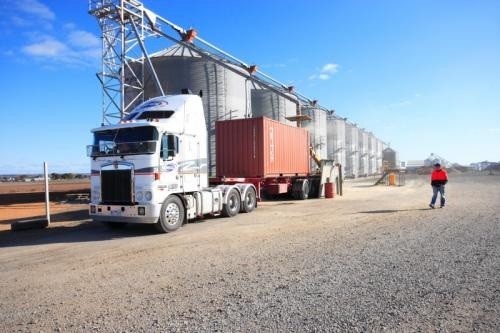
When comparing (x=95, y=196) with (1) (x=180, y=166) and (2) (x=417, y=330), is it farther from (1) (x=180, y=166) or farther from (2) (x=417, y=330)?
(2) (x=417, y=330)

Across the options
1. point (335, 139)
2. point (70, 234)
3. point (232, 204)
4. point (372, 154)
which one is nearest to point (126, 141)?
point (70, 234)

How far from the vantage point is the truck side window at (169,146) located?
1095 cm

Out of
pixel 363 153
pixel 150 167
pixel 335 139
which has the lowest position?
pixel 150 167

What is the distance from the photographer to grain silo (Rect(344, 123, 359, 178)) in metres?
64.9

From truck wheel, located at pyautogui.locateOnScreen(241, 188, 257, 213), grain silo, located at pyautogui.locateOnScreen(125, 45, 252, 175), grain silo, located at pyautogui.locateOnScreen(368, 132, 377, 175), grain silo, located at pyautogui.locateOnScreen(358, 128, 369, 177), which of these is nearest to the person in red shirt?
truck wheel, located at pyautogui.locateOnScreen(241, 188, 257, 213)

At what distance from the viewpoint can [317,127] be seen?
48.7 meters

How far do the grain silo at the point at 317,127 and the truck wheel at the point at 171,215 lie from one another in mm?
35312

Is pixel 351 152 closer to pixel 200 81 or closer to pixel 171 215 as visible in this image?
Answer: pixel 200 81

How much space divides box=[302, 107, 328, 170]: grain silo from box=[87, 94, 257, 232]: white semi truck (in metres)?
34.4

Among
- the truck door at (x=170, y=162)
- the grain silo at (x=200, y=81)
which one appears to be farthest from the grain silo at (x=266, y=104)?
the truck door at (x=170, y=162)

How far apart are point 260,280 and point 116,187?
6129 mm

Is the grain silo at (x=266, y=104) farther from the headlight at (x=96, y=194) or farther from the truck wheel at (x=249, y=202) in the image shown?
the headlight at (x=96, y=194)

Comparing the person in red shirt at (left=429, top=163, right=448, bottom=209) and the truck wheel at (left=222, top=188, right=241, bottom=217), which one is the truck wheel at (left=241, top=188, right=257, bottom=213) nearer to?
the truck wheel at (left=222, top=188, right=241, bottom=217)

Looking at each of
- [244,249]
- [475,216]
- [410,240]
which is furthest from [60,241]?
[475,216]
